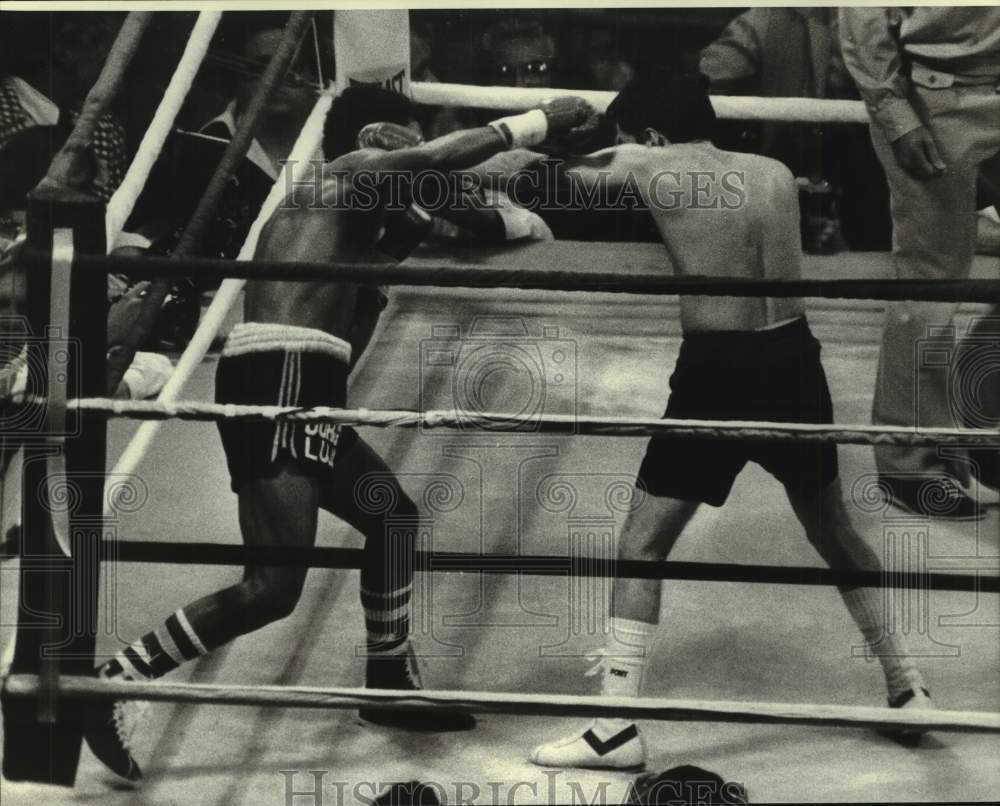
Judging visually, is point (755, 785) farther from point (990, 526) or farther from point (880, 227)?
point (880, 227)

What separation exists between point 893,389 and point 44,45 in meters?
1.35

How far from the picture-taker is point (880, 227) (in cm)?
172

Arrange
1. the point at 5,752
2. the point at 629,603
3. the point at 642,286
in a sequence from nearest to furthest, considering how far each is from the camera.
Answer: the point at 642,286
the point at 5,752
the point at 629,603

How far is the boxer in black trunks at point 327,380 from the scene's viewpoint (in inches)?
66.5

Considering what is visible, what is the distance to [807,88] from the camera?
172 cm

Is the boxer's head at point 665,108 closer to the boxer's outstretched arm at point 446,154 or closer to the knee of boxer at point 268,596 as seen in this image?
the boxer's outstretched arm at point 446,154

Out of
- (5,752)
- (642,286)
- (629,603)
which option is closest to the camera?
(642,286)

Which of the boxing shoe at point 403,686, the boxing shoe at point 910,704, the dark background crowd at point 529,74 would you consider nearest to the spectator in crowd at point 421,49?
the dark background crowd at point 529,74

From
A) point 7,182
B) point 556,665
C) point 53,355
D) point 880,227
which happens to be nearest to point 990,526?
point 880,227

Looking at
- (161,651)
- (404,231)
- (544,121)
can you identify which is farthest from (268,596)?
(544,121)

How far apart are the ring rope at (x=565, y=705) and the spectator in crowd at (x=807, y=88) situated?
26.4 inches

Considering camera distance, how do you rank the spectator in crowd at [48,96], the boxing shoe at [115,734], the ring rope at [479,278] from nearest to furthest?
1. the ring rope at [479,278]
2. the boxing shoe at [115,734]
3. the spectator in crowd at [48,96]

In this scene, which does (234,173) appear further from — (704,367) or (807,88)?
(807,88)

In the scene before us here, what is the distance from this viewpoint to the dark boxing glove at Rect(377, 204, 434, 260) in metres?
1.71
